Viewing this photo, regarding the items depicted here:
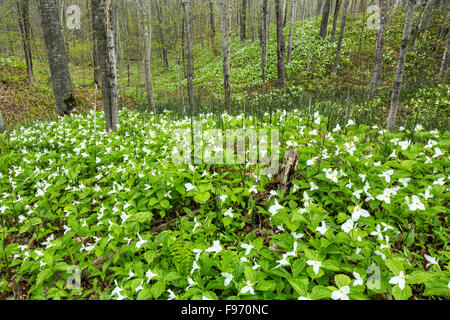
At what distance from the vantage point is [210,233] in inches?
85.7

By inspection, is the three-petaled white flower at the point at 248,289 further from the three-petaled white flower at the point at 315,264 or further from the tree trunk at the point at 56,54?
the tree trunk at the point at 56,54

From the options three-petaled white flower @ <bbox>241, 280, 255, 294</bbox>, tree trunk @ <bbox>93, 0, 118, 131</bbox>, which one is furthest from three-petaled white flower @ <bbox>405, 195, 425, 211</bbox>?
tree trunk @ <bbox>93, 0, 118, 131</bbox>

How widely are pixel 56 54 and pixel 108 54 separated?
16.3 ft

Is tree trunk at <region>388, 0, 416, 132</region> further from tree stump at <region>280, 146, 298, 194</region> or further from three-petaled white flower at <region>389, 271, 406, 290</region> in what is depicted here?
three-petaled white flower at <region>389, 271, 406, 290</region>

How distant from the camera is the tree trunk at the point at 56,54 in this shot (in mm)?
7741

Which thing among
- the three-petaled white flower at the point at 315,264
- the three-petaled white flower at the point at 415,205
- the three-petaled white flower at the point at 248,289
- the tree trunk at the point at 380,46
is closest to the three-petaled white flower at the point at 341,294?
the three-petaled white flower at the point at 315,264

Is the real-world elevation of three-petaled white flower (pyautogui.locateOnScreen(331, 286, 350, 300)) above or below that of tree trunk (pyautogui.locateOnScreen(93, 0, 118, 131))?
below

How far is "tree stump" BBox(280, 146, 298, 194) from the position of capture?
257 cm

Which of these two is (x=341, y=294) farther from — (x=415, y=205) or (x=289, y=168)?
(x=289, y=168)

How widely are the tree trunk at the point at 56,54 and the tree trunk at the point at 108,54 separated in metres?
3.93

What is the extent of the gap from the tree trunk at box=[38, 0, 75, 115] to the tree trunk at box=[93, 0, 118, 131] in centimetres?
393

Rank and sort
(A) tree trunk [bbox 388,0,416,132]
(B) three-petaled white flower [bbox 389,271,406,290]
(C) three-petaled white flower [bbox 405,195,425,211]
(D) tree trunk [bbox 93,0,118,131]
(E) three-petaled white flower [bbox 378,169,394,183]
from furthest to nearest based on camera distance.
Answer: (D) tree trunk [bbox 93,0,118,131] → (A) tree trunk [bbox 388,0,416,132] → (E) three-petaled white flower [bbox 378,169,394,183] → (C) three-petaled white flower [bbox 405,195,425,211] → (B) three-petaled white flower [bbox 389,271,406,290]

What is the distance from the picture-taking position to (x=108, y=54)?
4.91 metres
